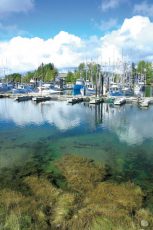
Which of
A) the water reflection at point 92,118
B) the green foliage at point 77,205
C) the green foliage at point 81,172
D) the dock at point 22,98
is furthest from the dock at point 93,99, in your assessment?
the green foliage at point 77,205

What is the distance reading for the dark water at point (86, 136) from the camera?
38219mm

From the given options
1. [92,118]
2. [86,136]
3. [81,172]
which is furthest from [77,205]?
[92,118]

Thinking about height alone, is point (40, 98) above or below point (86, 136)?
above

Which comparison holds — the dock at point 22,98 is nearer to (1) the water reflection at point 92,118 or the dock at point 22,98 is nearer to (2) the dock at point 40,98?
(2) the dock at point 40,98

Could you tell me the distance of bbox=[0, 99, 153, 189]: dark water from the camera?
38.2 metres

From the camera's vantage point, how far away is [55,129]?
61.9 metres

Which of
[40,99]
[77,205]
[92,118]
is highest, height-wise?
[40,99]

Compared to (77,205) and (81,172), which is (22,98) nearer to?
(81,172)

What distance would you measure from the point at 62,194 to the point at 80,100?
287 feet

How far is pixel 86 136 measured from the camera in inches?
2172

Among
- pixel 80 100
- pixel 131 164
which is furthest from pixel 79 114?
pixel 131 164

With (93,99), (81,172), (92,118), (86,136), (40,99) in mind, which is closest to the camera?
(81,172)

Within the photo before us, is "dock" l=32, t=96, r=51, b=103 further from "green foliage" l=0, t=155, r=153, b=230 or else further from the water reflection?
"green foliage" l=0, t=155, r=153, b=230

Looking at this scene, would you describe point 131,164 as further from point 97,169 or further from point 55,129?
point 55,129
